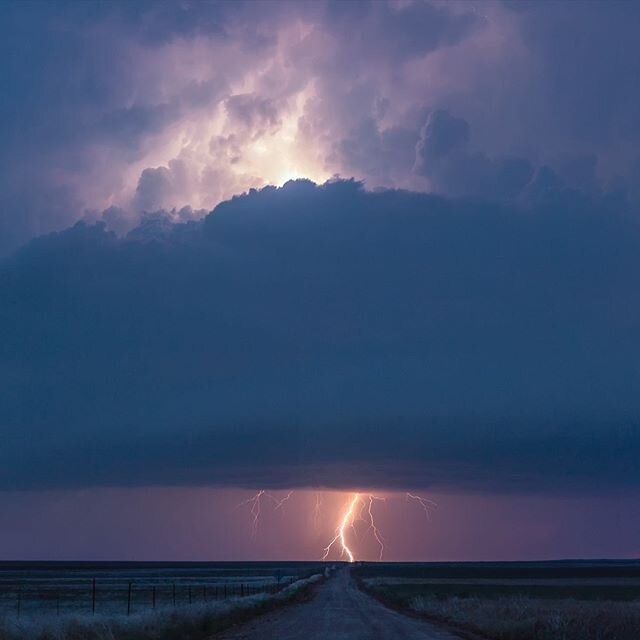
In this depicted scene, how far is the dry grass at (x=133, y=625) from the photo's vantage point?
1005 inches

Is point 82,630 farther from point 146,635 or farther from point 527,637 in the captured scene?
point 527,637

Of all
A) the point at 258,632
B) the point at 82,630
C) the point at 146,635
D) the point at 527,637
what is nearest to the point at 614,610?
the point at 527,637

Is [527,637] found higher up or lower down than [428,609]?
lower down

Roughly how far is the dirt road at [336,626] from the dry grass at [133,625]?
3.72ft

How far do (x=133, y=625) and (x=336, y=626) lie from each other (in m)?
8.82

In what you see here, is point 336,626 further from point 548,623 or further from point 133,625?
point 133,625

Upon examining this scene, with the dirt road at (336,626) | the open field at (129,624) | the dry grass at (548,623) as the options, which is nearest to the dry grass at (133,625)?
the open field at (129,624)

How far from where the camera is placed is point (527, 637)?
1161 inches

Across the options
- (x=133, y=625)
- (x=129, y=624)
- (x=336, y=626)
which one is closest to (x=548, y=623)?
(x=336, y=626)

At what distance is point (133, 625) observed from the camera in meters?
A: 30.2

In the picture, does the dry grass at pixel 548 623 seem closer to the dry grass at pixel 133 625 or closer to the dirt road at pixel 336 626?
the dirt road at pixel 336 626

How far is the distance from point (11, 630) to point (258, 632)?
1006 cm

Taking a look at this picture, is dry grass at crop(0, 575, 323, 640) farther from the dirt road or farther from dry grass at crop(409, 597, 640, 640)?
dry grass at crop(409, 597, 640, 640)

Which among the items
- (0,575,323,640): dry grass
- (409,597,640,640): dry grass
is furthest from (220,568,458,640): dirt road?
(409,597,640,640): dry grass
